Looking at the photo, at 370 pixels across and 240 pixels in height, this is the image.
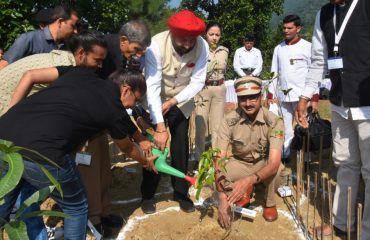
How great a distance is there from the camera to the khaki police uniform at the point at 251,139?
351 centimetres

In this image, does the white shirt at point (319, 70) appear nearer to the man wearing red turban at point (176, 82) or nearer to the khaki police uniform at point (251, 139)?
the khaki police uniform at point (251, 139)

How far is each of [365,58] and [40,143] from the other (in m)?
2.19

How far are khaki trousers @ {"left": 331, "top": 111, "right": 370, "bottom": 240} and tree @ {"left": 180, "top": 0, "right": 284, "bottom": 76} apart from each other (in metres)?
13.3

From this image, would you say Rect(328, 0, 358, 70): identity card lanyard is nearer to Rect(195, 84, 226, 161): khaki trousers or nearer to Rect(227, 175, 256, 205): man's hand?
Rect(227, 175, 256, 205): man's hand

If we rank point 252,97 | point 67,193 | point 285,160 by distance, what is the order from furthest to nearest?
point 285,160
point 252,97
point 67,193

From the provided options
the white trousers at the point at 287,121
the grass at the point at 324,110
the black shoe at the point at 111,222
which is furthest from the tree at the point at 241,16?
the black shoe at the point at 111,222

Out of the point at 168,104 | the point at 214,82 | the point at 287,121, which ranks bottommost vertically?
the point at 287,121

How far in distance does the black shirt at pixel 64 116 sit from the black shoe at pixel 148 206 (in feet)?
5.17

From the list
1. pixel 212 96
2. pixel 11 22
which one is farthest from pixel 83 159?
pixel 11 22

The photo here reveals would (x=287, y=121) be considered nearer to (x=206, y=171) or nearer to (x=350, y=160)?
(x=350, y=160)

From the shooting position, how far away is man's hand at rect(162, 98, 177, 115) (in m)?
3.46

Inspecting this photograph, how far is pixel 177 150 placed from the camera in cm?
370

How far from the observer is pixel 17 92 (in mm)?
2520

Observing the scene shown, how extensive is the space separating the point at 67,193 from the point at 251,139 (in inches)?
72.0
